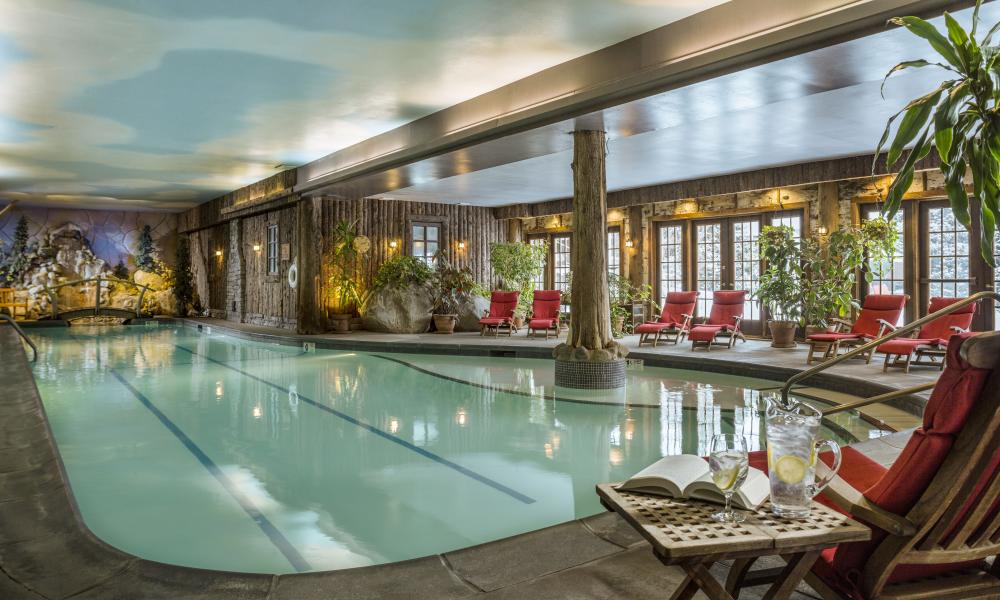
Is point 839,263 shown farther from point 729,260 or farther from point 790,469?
point 790,469

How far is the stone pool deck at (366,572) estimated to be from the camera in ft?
7.48

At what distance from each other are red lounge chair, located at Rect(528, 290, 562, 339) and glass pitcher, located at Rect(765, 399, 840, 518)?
1012 cm

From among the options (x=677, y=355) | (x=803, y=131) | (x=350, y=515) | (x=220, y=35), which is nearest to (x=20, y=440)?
(x=350, y=515)

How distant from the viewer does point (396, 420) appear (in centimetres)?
599

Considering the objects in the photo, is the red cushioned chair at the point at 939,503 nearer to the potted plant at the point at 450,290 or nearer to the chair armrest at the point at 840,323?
the chair armrest at the point at 840,323

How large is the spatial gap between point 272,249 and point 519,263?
532 cm

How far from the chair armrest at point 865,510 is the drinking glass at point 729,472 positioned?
22 cm

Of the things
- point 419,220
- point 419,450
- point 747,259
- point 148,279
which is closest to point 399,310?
point 419,220

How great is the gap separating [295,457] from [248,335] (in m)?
9.36

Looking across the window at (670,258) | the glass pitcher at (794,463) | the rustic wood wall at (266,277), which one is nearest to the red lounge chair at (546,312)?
the window at (670,258)

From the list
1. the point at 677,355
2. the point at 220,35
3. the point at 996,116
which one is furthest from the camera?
the point at 677,355

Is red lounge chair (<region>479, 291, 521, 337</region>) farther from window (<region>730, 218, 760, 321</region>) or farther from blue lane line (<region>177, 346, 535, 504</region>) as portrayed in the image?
blue lane line (<region>177, 346, 535, 504</region>)

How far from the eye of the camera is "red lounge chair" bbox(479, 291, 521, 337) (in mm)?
12328

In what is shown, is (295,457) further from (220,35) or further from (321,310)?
(321,310)
